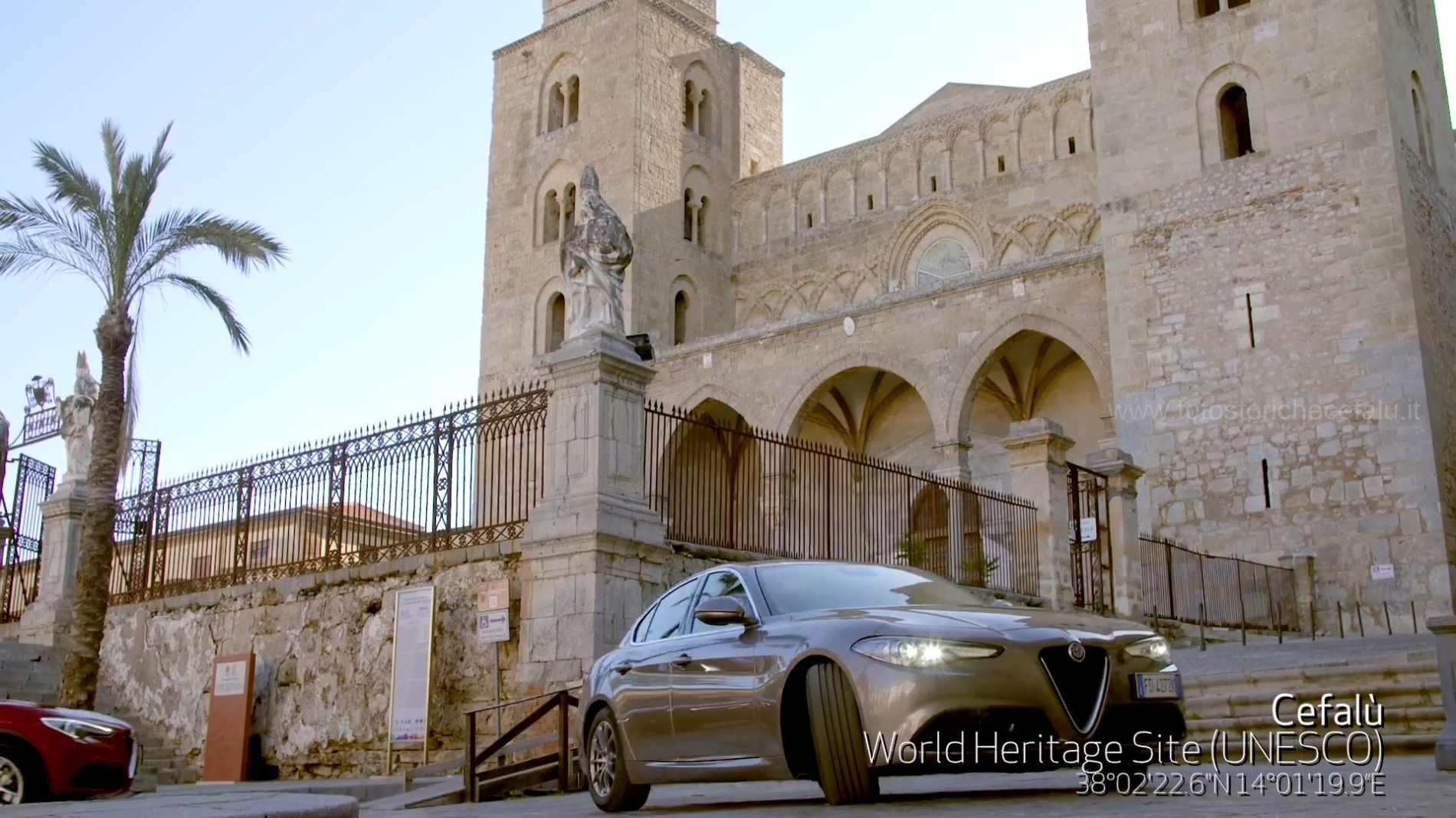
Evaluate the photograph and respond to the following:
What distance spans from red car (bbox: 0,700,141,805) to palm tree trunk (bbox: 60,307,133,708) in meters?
5.55

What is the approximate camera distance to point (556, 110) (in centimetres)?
3731

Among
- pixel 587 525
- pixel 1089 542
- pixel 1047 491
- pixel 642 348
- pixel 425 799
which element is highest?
pixel 642 348

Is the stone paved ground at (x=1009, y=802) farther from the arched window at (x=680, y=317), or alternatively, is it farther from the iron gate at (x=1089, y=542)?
the arched window at (x=680, y=317)

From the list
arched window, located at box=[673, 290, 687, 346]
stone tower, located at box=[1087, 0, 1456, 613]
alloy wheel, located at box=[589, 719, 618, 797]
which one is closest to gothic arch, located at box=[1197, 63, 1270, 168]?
stone tower, located at box=[1087, 0, 1456, 613]

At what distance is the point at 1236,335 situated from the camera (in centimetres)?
2162

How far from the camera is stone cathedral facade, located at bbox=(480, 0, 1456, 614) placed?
2033 centimetres

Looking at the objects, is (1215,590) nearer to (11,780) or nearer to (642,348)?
(642,348)

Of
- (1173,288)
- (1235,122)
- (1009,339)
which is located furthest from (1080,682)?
(1235,122)

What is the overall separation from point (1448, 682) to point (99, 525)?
12219mm

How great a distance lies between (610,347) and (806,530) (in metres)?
3.43

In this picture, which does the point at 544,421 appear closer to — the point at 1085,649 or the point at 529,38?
the point at 1085,649

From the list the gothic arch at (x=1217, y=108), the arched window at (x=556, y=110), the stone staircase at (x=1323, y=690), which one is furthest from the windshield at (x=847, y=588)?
the arched window at (x=556, y=110)

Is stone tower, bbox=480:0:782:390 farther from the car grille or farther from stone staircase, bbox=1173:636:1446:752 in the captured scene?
the car grille

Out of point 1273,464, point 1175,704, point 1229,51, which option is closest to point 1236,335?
point 1273,464
